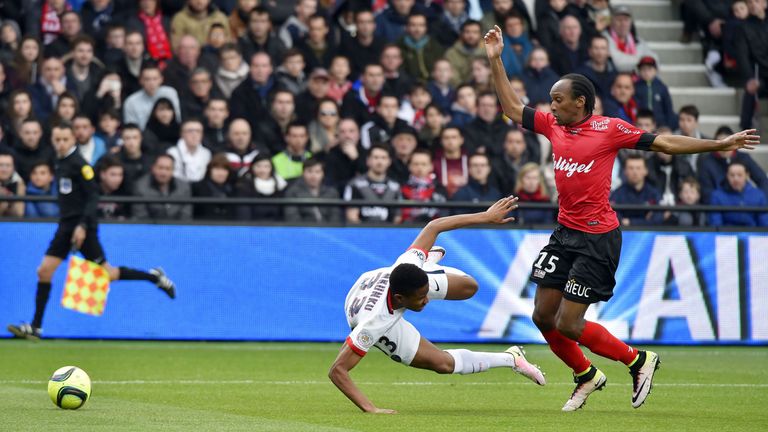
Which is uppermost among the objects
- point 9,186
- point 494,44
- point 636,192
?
point 494,44

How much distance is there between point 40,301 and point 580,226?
720 cm

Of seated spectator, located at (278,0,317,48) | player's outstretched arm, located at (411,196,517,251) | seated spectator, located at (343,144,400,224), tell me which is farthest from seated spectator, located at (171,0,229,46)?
player's outstretched arm, located at (411,196,517,251)

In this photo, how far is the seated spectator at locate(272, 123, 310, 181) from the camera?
16.3 m

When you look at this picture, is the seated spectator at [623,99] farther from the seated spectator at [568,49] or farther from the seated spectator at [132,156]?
the seated spectator at [132,156]

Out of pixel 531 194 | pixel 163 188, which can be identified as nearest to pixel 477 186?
pixel 531 194

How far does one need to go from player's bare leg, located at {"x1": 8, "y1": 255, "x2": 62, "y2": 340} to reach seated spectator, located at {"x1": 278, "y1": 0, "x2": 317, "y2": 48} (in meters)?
5.35

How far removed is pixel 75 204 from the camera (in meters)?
14.5

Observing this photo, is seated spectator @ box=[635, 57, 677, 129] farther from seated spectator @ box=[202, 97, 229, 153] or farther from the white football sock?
the white football sock

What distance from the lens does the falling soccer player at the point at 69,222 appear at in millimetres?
14336

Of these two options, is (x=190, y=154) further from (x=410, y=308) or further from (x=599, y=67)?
(x=410, y=308)

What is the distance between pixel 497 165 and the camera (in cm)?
1684

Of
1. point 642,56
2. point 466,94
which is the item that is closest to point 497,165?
point 466,94

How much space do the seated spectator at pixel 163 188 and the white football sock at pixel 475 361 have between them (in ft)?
22.1

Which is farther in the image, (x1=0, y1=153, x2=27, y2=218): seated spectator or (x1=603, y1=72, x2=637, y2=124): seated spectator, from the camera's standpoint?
(x1=603, y1=72, x2=637, y2=124): seated spectator
